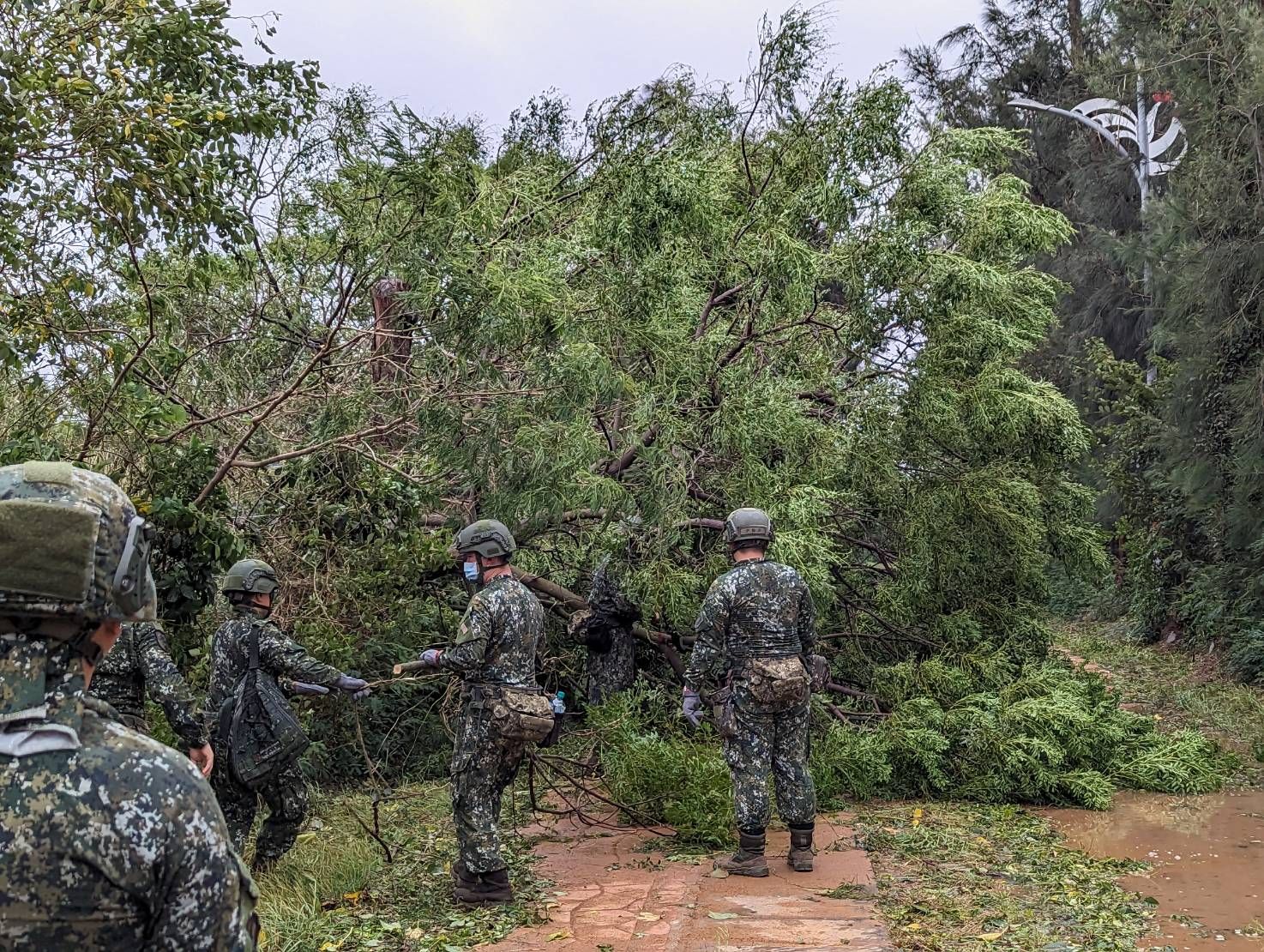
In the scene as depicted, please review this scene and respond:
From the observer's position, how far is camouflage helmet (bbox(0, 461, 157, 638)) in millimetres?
1940

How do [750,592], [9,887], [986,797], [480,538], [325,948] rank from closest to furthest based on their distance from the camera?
[9,887] < [325,948] < [480,538] < [750,592] < [986,797]

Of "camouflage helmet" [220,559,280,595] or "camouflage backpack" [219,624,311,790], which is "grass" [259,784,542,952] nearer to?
"camouflage backpack" [219,624,311,790]

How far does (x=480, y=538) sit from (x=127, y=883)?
4.57m

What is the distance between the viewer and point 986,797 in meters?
8.77

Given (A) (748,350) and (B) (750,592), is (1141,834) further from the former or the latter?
(A) (748,350)

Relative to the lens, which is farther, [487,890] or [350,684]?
[487,890]

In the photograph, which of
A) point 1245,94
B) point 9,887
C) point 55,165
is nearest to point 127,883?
point 9,887

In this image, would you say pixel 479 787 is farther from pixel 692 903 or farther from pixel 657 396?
pixel 657 396

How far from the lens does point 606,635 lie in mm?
9727

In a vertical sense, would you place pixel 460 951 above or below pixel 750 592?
below

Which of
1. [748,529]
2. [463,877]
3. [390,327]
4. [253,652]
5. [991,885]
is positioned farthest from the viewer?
[390,327]

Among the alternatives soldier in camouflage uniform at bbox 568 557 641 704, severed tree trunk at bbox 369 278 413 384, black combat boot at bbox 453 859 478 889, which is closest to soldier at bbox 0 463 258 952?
black combat boot at bbox 453 859 478 889

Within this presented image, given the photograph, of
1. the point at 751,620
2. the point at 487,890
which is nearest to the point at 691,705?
the point at 751,620

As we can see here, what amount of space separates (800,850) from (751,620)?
136 cm
